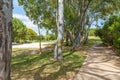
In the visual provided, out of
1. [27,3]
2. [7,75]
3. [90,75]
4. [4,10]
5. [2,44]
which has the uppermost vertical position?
[27,3]

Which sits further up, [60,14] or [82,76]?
[60,14]

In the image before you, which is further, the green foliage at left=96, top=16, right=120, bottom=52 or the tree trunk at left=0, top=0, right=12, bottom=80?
the green foliage at left=96, top=16, right=120, bottom=52

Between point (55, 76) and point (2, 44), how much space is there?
212 inches

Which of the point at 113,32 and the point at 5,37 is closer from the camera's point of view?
the point at 5,37

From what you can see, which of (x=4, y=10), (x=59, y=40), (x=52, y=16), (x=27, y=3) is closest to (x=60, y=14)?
(x=59, y=40)

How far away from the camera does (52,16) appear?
26.0 meters

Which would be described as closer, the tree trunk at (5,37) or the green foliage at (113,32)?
the tree trunk at (5,37)

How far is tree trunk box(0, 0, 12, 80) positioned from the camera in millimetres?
3997

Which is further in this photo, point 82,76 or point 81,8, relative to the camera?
point 81,8

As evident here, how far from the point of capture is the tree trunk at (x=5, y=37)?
13.1 ft

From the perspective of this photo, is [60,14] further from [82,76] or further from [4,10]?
[4,10]

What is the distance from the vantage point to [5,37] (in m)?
4.03

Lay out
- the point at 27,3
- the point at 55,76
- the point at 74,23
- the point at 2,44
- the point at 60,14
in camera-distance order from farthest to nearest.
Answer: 1. the point at 74,23
2. the point at 27,3
3. the point at 60,14
4. the point at 55,76
5. the point at 2,44

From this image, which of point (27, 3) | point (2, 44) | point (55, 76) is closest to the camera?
point (2, 44)
